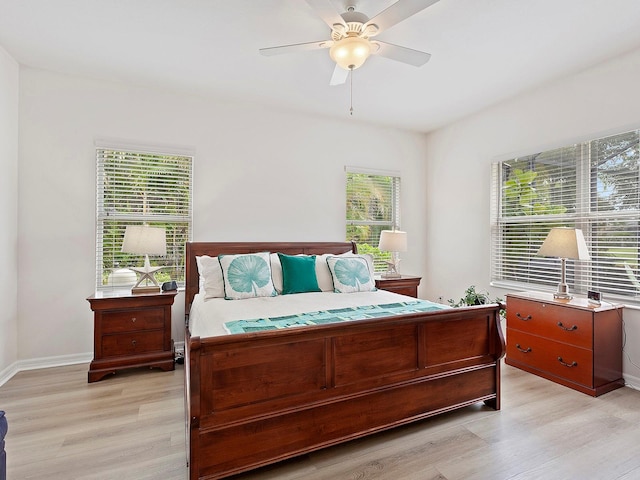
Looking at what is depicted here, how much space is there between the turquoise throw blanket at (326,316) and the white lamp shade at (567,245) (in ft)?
4.29

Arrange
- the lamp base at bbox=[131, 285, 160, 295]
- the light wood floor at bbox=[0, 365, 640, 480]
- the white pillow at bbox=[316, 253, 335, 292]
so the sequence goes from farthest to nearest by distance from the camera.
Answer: the white pillow at bbox=[316, 253, 335, 292] → the lamp base at bbox=[131, 285, 160, 295] → the light wood floor at bbox=[0, 365, 640, 480]

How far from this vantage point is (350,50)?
7.16 feet

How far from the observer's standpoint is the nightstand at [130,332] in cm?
295

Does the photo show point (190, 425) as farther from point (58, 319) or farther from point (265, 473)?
point (58, 319)

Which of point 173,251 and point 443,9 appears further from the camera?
point 173,251

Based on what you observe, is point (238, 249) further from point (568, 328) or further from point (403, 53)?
point (568, 328)

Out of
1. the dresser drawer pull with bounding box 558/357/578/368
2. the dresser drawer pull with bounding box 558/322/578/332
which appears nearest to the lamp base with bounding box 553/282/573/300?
the dresser drawer pull with bounding box 558/322/578/332

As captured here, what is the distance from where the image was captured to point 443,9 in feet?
7.45

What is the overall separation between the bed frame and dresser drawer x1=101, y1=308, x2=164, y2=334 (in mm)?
1408

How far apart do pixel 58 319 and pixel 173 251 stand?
120cm

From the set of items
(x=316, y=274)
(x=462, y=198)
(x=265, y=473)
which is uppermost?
(x=462, y=198)

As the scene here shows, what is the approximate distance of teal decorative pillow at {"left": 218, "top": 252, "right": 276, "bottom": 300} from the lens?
9.80ft

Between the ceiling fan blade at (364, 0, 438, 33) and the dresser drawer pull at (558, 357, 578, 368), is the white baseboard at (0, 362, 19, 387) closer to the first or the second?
the ceiling fan blade at (364, 0, 438, 33)

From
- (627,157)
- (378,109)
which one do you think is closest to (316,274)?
(378,109)
